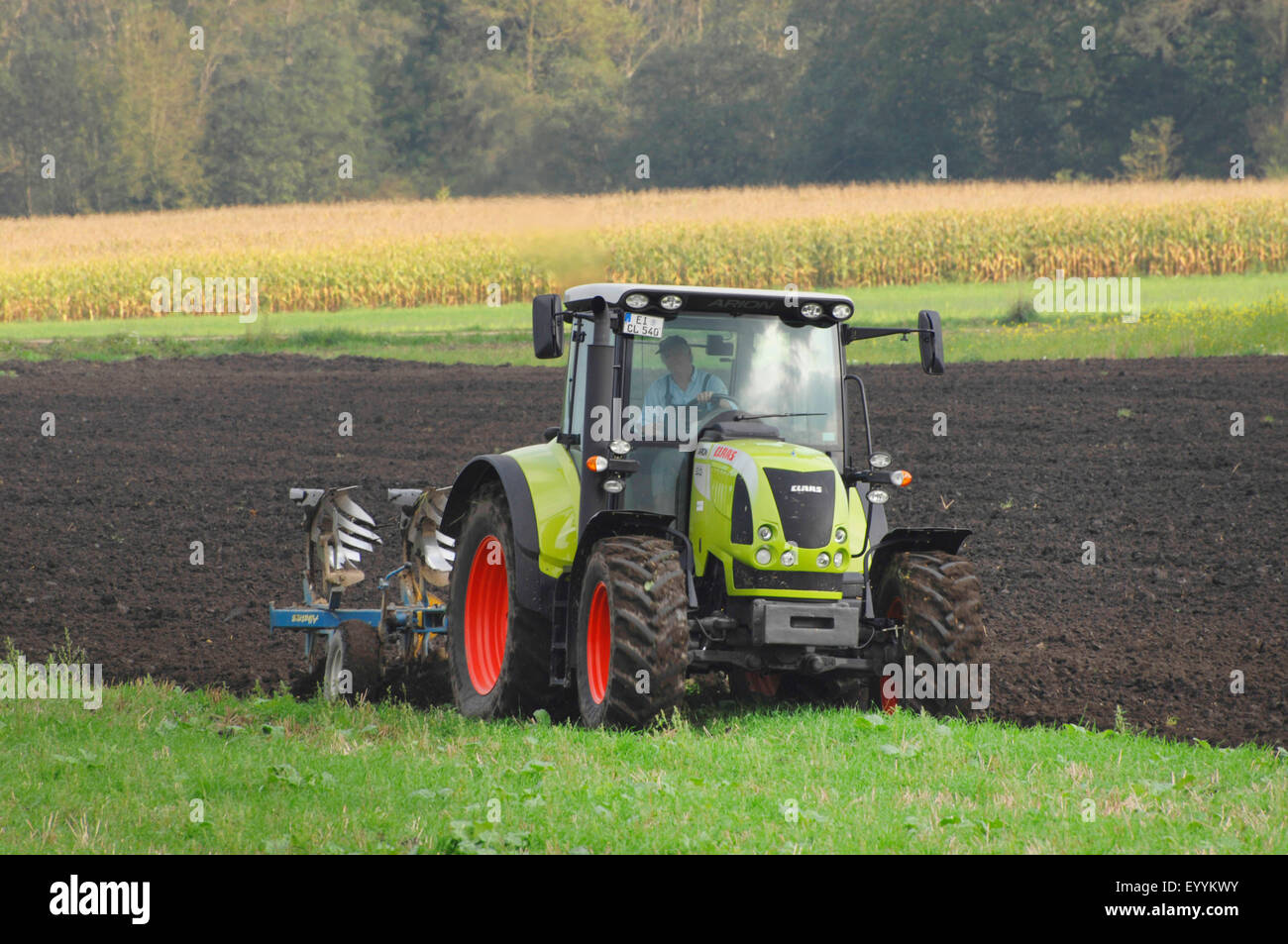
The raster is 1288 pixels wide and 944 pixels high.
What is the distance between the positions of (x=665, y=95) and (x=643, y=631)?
5898 centimetres

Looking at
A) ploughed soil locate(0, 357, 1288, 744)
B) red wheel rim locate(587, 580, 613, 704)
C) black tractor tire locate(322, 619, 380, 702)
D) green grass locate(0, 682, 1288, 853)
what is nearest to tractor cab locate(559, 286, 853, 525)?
red wheel rim locate(587, 580, 613, 704)

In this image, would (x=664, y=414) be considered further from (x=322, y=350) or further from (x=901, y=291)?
(x=901, y=291)

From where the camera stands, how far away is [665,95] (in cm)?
6328

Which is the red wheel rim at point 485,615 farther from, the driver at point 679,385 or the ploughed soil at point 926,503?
the ploughed soil at point 926,503

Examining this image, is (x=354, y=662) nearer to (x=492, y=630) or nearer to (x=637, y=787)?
(x=492, y=630)

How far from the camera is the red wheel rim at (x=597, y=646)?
23.3ft

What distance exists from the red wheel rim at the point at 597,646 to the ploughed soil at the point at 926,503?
2.23 metres

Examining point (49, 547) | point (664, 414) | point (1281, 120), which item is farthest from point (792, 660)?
point (1281, 120)

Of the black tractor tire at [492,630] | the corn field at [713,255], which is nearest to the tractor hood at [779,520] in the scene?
the black tractor tire at [492,630]

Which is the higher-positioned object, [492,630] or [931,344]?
[931,344]

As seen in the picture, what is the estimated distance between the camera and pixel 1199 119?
207 ft

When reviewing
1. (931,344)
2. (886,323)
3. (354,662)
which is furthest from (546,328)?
(886,323)

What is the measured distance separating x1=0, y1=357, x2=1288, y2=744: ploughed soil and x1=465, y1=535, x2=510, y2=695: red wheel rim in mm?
A: 1617

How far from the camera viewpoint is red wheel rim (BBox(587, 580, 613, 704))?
7090mm
